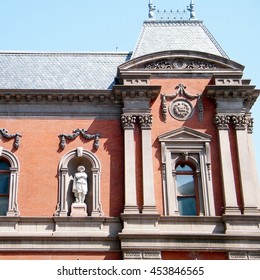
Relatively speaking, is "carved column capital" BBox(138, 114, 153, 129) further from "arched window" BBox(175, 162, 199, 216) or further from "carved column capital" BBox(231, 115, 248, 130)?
"carved column capital" BBox(231, 115, 248, 130)

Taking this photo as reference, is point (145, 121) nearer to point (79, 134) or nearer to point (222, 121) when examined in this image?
point (79, 134)

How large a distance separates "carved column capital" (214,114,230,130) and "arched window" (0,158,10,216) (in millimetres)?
8578

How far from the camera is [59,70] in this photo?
2614cm

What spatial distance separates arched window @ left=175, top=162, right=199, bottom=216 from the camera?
2239 cm

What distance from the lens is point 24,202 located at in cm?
2202

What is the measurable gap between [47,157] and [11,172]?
4.99 ft

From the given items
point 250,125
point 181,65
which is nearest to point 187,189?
point 250,125

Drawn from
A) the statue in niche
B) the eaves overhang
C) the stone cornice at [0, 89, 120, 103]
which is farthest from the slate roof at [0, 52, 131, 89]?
the statue in niche

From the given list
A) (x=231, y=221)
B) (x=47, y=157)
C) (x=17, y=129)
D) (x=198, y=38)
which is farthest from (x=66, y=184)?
(x=198, y=38)

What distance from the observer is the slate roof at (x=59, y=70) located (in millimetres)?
25109

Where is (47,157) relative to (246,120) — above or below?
below

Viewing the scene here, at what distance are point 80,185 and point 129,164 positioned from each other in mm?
2069
